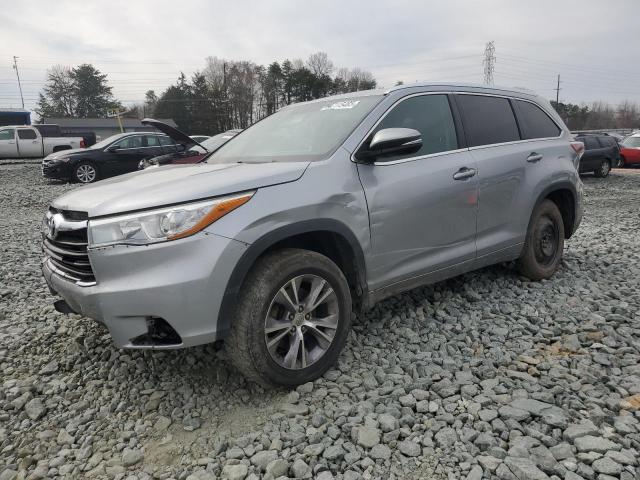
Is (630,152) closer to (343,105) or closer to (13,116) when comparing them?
(343,105)

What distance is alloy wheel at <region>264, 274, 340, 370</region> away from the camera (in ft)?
8.90

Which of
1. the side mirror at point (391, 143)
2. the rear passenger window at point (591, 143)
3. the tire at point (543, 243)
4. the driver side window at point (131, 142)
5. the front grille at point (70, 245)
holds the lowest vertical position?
the tire at point (543, 243)

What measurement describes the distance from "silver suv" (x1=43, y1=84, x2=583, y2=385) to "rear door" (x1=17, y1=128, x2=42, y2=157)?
871 inches

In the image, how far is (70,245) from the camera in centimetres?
270

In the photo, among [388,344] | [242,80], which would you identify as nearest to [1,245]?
[388,344]

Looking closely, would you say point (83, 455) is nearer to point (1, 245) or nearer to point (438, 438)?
point (438, 438)

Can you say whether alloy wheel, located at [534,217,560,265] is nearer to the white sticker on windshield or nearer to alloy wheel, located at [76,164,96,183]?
the white sticker on windshield

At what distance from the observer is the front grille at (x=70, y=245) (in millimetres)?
2604

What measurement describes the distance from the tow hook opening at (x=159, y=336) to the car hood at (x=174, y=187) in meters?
0.61

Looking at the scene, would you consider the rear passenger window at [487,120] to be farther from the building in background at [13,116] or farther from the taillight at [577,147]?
the building in background at [13,116]

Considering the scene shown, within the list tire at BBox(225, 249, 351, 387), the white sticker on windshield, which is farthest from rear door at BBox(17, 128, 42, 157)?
tire at BBox(225, 249, 351, 387)

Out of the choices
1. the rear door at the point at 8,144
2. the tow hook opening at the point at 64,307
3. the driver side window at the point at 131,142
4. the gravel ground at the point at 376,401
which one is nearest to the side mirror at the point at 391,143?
the gravel ground at the point at 376,401

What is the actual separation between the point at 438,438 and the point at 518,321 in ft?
5.40

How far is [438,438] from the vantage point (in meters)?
2.38
